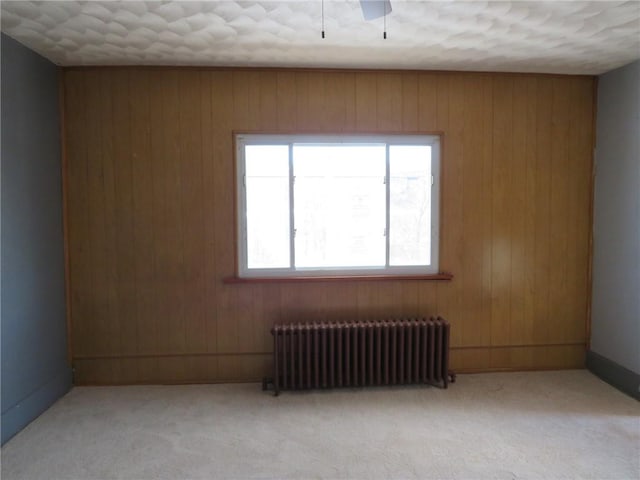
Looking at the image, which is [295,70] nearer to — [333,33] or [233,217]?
[333,33]

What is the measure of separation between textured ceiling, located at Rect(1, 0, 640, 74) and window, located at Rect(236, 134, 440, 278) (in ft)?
2.00

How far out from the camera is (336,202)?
286 cm

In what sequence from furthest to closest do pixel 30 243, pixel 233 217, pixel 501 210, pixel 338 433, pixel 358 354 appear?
pixel 501 210 < pixel 233 217 < pixel 358 354 < pixel 30 243 < pixel 338 433

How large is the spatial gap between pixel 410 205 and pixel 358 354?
4.15ft

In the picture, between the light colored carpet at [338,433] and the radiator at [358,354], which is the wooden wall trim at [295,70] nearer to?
the radiator at [358,354]

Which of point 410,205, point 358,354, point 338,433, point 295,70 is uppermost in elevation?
point 295,70

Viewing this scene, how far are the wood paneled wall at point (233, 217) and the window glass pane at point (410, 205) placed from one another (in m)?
0.16

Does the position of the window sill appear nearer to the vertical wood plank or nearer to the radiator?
the radiator

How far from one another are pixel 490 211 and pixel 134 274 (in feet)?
9.60

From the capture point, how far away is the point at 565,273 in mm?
2998

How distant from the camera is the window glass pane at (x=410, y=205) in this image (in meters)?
2.89

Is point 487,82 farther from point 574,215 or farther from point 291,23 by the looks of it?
point 291,23

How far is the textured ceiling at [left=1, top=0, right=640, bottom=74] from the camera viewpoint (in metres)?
1.98

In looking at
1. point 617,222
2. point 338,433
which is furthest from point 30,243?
point 617,222
